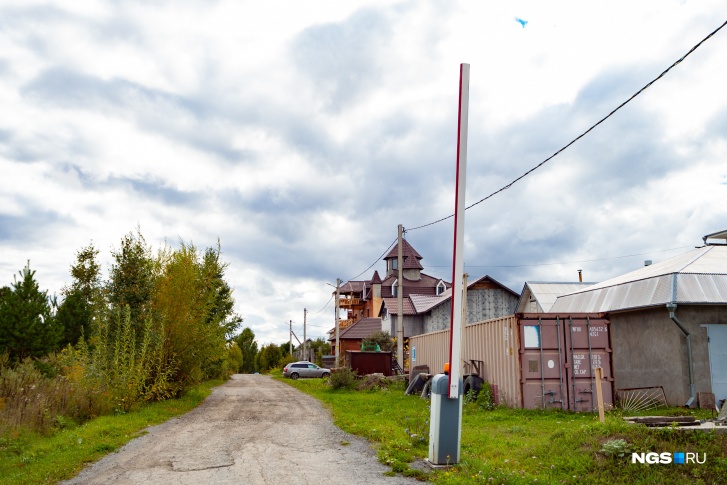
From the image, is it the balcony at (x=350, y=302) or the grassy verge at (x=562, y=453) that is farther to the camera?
the balcony at (x=350, y=302)

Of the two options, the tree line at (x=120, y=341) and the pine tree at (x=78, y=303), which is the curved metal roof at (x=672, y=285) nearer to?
the tree line at (x=120, y=341)

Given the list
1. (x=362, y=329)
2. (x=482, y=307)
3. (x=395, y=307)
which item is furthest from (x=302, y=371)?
(x=482, y=307)

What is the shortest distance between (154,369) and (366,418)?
794 centimetres

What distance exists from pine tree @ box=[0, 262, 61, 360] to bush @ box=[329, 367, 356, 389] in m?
12.8

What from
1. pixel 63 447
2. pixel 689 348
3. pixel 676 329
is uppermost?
pixel 676 329

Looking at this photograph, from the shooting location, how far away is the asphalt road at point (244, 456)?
795 centimetres

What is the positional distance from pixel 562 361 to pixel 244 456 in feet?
31.9

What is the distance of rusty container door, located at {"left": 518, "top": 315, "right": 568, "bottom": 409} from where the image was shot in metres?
15.6

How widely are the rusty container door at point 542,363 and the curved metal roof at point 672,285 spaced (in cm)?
346

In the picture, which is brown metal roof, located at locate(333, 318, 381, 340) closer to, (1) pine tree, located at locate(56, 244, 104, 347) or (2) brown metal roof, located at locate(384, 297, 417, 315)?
(2) brown metal roof, located at locate(384, 297, 417, 315)

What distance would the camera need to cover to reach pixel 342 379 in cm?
2622

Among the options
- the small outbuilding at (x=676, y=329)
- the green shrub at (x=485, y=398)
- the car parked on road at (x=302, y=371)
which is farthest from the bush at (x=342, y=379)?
the car parked on road at (x=302, y=371)

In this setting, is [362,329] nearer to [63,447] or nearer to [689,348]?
[689,348]

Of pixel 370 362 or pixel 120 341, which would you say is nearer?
pixel 120 341
